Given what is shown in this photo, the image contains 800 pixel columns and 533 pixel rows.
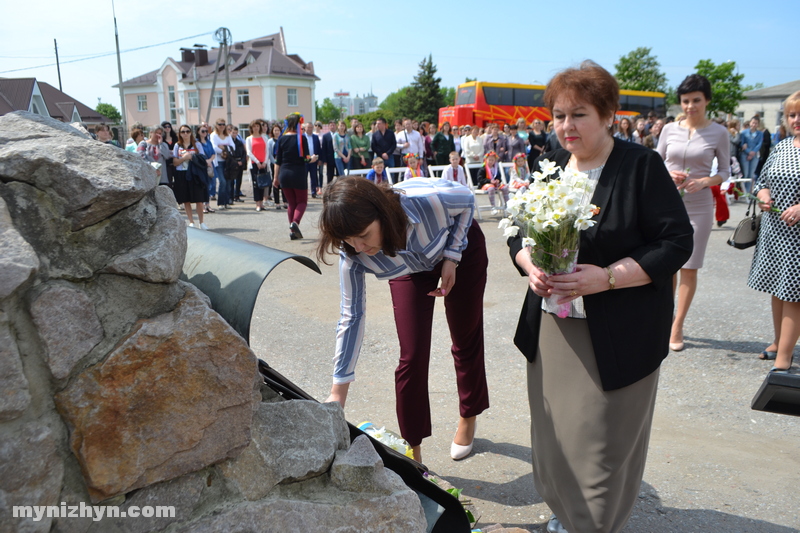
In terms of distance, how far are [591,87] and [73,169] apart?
183 cm

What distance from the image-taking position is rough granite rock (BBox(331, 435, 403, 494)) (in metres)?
1.94

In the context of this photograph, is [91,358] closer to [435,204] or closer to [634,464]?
[435,204]

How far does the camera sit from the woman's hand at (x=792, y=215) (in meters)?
4.22

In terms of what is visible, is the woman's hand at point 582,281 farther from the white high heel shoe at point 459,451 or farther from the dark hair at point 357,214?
the white high heel shoe at point 459,451

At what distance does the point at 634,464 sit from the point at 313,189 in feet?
45.9

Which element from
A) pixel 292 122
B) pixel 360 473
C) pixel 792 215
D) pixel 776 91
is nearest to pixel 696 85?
pixel 792 215

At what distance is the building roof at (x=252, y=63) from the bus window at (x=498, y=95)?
31.7 m

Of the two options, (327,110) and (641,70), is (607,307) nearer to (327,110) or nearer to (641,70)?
(641,70)

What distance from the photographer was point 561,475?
8.23ft

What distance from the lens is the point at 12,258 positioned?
4.69 feet

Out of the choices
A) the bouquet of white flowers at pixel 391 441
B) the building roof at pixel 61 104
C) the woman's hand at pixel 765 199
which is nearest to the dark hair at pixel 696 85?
the woman's hand at pixel 765 199

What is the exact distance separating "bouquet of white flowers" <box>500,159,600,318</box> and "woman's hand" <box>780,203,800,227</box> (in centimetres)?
278

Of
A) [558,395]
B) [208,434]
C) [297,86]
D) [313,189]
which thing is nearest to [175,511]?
[208,434]

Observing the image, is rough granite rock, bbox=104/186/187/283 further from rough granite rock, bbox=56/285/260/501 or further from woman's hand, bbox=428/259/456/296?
woman's hand, bbox=428/259/456/296
